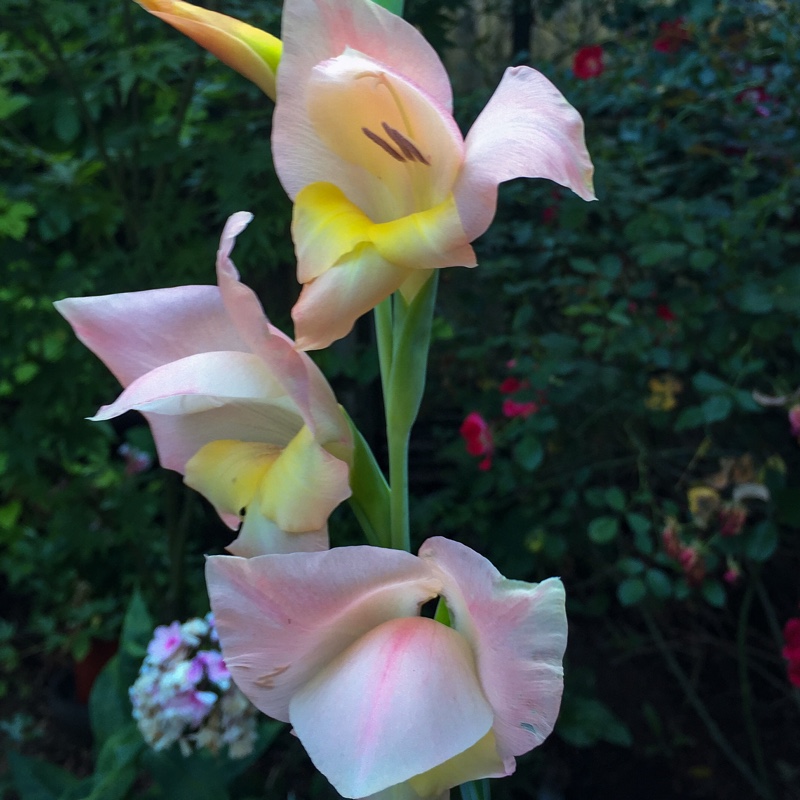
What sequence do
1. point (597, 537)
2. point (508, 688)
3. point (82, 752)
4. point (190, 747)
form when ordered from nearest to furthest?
point (508, 688)
point (190, 747)
point (597, 537)
point (82, 752)

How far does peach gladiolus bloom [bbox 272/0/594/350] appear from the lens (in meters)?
0.36

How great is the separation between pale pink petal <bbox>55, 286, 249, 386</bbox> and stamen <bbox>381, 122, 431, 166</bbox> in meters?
0.13

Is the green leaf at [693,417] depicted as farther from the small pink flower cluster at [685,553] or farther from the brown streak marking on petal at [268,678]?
the brown streak marking on petal at [268,678]

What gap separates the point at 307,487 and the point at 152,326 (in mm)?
129

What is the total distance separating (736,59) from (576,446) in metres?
0.78

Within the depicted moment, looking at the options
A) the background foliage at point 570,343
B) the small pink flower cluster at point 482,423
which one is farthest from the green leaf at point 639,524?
the small pink flower cluster at point 482,423

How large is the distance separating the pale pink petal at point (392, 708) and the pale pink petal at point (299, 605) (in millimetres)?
11

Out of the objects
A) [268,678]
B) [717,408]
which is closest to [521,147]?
[268,678]

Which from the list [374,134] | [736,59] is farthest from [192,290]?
[736,59]

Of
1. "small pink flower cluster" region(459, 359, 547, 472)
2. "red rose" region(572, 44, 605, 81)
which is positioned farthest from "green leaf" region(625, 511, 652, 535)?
"red rose" region(572, 44, 605, 81)

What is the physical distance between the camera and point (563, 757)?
166cm

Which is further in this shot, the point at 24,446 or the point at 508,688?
the point at 24,446

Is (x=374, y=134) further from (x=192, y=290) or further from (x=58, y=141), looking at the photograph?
(x=58, y=141)

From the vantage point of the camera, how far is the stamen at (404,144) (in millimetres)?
403
